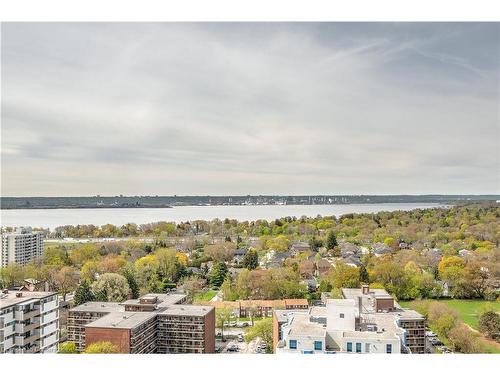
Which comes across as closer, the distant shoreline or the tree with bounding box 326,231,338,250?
the distant shoreline

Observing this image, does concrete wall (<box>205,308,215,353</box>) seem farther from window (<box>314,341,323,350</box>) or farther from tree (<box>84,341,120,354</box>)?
window (<box>314,341,323,350</box>)

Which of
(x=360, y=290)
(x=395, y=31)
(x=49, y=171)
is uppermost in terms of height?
(x=395, y=31)

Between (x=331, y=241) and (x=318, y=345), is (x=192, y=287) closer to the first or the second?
(x=331, y=241)

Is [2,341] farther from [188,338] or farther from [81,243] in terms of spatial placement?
[81,243]

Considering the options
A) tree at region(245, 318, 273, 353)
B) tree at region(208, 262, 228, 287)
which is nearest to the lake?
tree at region(208, 262, 228, 287)
